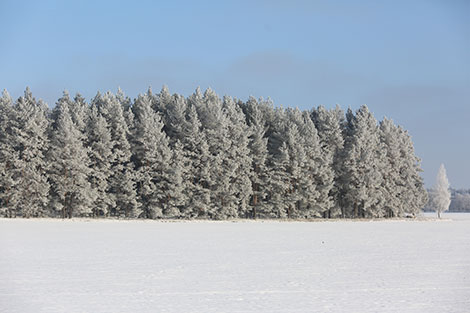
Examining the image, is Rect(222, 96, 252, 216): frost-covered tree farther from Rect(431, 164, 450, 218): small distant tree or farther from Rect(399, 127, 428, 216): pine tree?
Rect(431, 164, 450, 218): small distant tree

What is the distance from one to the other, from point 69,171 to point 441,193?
258 feet

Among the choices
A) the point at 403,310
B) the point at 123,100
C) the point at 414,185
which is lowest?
the point at 403,310

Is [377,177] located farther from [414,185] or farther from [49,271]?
[49,271]

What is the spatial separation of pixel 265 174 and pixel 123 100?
887 inches

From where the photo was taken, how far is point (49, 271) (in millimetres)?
17594

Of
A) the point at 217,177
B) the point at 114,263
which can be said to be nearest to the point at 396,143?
the point at 217,177

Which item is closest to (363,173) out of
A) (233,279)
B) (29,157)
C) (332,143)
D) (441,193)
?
(332,143)

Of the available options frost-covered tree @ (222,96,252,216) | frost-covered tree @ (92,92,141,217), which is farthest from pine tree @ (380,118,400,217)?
frost-covered tree @ (92,92,141,217)

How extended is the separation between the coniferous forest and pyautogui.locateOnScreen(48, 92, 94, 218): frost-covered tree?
125 millimetres

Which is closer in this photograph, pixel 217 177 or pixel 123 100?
pixel 217 177

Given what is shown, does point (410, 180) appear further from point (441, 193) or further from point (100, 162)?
point (100, 162)

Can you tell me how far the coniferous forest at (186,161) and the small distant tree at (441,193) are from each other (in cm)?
3525

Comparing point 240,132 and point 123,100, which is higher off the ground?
point 123,100

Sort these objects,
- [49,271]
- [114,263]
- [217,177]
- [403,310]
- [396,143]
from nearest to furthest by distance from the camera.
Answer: [403,310] < [49,271] < [114,263] < [217,177] < [396,143]
